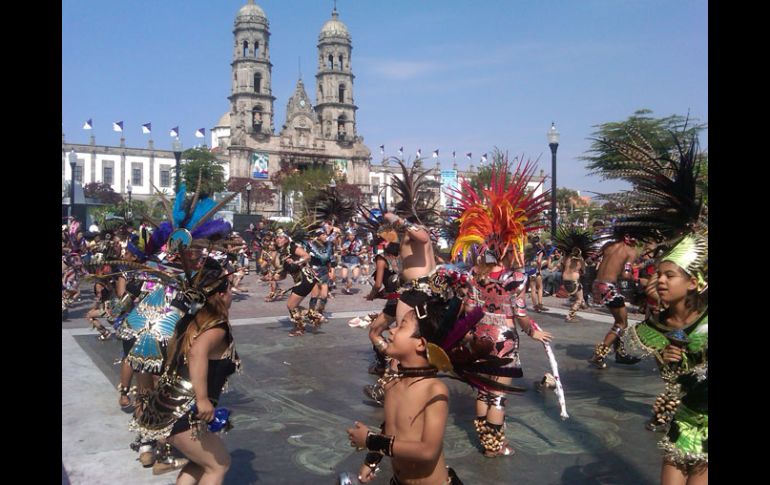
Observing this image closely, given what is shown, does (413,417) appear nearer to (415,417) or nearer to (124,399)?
(415,417)

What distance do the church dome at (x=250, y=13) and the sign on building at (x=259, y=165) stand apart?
22306mm

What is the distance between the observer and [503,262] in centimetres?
631

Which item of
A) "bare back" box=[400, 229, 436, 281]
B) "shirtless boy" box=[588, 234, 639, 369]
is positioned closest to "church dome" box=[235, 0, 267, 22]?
"shirtless boy" box=[588, 234, 639, 369]

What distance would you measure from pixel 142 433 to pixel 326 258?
869 centimetres

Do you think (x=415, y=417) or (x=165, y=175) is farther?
(x=165, y=175)

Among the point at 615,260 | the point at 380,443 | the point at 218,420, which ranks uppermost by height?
the point at 615,260

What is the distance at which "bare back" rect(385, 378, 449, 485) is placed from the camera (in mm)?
3168

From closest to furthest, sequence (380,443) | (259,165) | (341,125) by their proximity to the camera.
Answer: (380,443) < (259,165) < (341,125)

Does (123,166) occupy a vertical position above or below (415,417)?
above

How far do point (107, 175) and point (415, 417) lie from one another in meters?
95.3

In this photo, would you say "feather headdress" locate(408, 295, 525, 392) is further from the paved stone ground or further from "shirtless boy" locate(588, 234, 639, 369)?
"shirtless boy" locate(588, 234, 639, 369)

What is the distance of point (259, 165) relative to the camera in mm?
83938

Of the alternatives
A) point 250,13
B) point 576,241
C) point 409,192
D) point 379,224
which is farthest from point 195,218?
point 250,13
